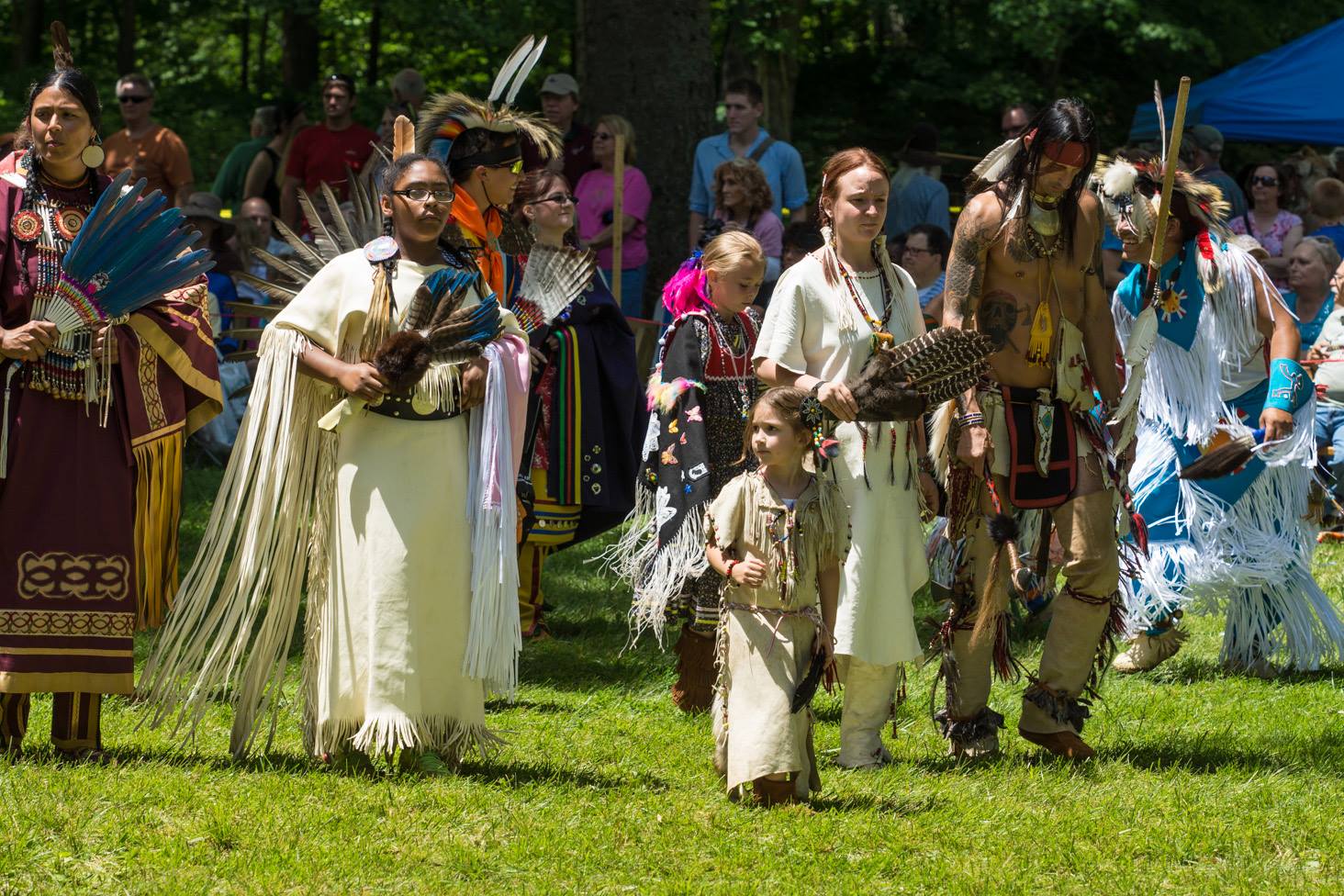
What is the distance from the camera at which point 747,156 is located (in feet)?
32.4

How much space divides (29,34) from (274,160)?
8386 mm

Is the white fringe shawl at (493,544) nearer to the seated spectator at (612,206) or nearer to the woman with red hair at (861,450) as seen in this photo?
the woman with red hair at (861,450)

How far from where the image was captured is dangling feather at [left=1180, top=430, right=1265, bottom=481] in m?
6.10

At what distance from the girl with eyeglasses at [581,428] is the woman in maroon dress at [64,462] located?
195 cm

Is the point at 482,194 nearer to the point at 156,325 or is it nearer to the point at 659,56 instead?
the point at 156,325

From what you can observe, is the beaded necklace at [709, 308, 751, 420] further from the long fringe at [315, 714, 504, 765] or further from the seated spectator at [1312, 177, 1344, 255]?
the seated spectator at [1312, 177, 1344, 255]

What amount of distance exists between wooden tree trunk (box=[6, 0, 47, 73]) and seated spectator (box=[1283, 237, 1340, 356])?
556 inches

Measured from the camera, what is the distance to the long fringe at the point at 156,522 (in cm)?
474

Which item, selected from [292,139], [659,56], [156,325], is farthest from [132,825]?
[292,139]

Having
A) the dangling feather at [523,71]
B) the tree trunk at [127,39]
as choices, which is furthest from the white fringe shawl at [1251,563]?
the tree trunk at [127,39]

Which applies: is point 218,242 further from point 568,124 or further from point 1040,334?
point 1040,334

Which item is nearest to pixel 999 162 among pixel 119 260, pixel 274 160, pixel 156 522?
pixel 119 260

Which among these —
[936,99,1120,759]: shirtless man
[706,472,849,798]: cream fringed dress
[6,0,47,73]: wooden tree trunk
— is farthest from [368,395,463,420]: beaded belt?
[6,0,47,73]: wooden tree trunk

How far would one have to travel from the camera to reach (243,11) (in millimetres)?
19547
